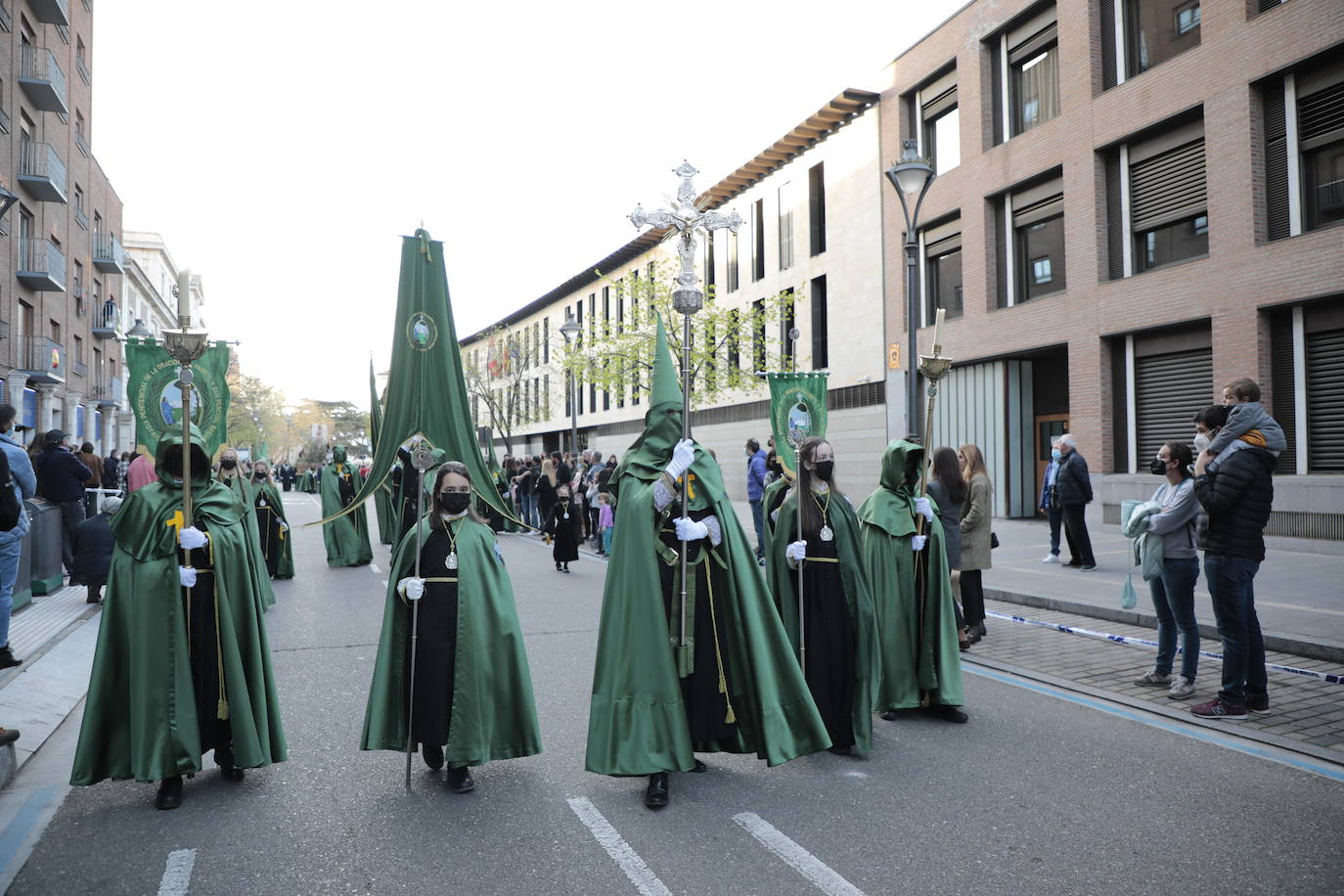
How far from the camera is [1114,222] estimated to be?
59.6 ft

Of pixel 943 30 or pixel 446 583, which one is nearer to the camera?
pixel 446 583

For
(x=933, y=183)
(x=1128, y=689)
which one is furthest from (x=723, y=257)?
(x=1128, y=689)

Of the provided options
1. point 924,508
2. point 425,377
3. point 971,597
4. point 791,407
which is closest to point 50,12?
point 791,407

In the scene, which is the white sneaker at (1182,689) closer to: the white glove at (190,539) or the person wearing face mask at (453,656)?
the person wearing face mask at (453,656)

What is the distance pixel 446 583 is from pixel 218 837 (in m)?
1.50

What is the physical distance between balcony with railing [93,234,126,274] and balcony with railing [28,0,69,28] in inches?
418

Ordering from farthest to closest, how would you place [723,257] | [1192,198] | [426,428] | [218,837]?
1. [723,257]
2. [1192,198]
3. [426,428]
4. [218,837]

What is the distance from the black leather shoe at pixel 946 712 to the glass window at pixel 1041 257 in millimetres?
15569

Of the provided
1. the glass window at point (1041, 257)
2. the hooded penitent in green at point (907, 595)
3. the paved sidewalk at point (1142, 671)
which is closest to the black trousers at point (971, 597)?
the paved sidewalk at point (1142, 671)

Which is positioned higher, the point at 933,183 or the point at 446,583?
the point at 933,183

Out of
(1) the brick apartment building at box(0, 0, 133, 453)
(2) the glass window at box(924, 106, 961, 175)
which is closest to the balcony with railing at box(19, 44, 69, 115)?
(1) the brick apartment building at box(0, 0, 133, 453)

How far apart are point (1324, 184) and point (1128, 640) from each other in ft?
33.1

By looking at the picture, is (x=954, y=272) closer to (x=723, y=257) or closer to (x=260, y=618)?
(x=723, y=257)

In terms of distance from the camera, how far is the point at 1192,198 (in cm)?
1641
